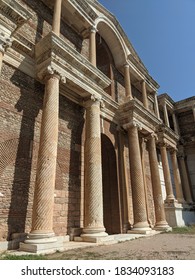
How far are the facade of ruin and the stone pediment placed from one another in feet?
0.14

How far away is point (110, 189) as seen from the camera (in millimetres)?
13906

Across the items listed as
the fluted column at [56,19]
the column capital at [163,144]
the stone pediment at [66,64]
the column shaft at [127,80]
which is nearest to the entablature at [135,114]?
the column shaft at [127,80]

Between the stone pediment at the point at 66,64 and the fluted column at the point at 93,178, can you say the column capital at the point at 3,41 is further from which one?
the fluted column at the point at 93,178

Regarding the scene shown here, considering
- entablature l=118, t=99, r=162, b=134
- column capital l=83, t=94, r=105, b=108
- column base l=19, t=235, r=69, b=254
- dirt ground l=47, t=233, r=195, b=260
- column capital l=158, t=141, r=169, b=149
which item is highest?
entablature l=118, t=99, r=162, b=134

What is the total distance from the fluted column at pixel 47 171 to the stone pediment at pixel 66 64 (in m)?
0.55

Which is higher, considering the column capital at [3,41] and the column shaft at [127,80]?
the column shaft at [127,80]

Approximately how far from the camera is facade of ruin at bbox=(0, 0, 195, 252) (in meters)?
7.64

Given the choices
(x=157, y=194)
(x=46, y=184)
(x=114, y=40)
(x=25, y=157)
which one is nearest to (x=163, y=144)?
(x=157, y=194)

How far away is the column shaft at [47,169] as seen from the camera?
7062mm

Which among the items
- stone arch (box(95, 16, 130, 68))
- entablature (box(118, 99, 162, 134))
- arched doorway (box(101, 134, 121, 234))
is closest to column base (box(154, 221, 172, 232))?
arched doorway (box(101, 134, 121, 234))

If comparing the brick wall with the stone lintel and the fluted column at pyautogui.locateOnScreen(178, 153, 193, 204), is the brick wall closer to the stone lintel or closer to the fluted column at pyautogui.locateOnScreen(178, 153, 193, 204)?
the stone lintel

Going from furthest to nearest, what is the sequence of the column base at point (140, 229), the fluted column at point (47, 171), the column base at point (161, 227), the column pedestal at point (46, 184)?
the column base at point (161, 227) → the column base at point (140, 229) → the fluted column at point (47, 171) → the column pedestal at point (46, 184)

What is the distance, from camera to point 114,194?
536 inches
